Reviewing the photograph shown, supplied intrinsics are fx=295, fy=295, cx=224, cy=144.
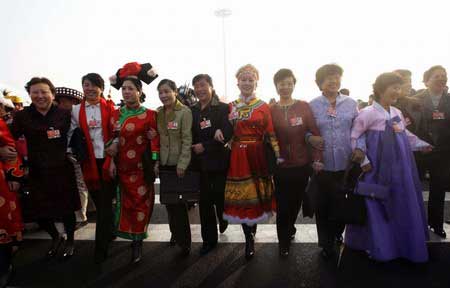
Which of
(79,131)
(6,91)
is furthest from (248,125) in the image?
(6,91)

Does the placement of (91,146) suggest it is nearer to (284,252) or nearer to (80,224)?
(80,224)

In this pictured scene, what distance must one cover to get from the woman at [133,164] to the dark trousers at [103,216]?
95 millimetres

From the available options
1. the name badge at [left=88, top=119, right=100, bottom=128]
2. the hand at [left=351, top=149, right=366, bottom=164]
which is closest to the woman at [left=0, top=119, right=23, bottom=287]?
the name badge at [left=88, top=119, right=100, bottom=128]

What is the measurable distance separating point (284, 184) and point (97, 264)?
2.12 meters

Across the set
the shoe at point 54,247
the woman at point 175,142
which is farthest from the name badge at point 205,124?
the shoe at point 54,247

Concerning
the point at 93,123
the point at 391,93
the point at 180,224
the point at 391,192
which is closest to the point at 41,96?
the point at 93,123

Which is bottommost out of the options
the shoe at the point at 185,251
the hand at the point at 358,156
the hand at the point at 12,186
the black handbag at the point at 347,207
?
the shoe at the point at 185,251

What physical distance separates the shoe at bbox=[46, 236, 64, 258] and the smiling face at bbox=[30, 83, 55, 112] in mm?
1502

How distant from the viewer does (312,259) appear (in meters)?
2.99

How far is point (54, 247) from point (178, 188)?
5.32ft

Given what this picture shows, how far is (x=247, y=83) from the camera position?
3111 millimetres

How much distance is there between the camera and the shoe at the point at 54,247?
10.8 feet

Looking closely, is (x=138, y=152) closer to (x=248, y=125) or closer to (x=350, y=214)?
(x=248, y=125)

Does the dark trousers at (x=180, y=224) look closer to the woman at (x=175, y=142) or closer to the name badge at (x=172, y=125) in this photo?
the woman at (x=175, y=142)
